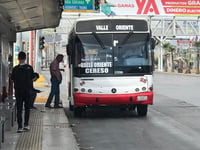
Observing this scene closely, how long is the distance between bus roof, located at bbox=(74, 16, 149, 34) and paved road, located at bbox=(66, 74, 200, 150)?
98.0 inches

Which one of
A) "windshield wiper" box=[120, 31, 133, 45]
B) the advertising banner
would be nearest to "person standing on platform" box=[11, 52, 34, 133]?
"windshield wiper" box=[120, 31, 133, 45]

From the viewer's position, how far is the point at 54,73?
49.0ft

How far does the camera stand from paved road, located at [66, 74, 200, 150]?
891 centimetres

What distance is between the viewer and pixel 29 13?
11242mm

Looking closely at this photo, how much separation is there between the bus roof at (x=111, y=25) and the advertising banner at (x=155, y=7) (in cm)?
4041

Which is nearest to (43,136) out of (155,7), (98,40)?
(98,40)

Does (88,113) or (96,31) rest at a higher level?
(96,31)

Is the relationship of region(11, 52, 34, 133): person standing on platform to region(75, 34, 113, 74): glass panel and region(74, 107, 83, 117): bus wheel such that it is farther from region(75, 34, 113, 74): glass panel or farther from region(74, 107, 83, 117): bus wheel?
region(74, 107, 83, 117): bus wheel

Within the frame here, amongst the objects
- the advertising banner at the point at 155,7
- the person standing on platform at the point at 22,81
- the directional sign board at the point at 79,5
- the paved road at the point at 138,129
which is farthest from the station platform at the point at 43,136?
the advertising banner at the point at 155,7

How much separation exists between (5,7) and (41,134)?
2834 millimetres

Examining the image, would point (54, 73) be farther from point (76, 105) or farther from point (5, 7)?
point (5, 7)

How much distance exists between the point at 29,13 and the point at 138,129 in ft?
12.6

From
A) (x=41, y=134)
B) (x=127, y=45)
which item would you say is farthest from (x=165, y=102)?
(x=41, y=134)

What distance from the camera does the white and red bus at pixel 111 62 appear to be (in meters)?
12.6
